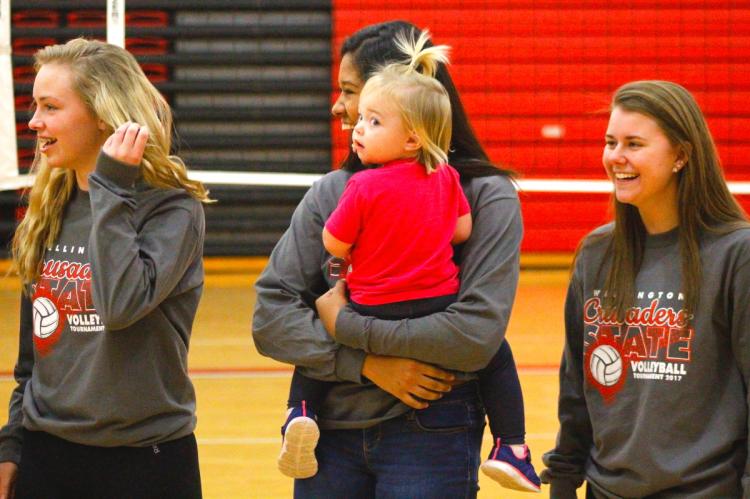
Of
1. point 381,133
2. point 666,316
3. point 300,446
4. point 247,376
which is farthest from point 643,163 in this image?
point 247,376

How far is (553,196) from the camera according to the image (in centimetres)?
970

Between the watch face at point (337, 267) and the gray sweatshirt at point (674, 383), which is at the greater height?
the watch face at point (337, 267)

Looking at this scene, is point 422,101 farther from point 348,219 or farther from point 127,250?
point 127,250

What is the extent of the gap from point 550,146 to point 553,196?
0.46 meters

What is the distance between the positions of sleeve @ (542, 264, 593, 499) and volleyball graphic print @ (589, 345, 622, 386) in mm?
106

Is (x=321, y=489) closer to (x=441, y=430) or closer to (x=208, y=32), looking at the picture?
(x=441, y=430)

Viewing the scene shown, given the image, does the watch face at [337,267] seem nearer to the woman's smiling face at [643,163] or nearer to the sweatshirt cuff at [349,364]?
the sweatshirt cuff at [349,364]

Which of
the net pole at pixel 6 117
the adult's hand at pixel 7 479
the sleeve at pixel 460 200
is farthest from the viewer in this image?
the net pole at pixel 6 117

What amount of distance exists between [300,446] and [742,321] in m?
0.95

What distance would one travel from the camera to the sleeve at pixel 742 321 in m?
2.20

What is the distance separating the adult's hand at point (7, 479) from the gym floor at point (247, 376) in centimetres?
175

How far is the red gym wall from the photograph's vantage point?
968 cm

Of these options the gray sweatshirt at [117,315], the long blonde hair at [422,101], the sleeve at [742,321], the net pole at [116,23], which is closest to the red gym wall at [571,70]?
the net pole at [116,23]

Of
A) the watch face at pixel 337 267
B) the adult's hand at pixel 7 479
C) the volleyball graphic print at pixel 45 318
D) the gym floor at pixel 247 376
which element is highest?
the watch face at pixel 337 267
